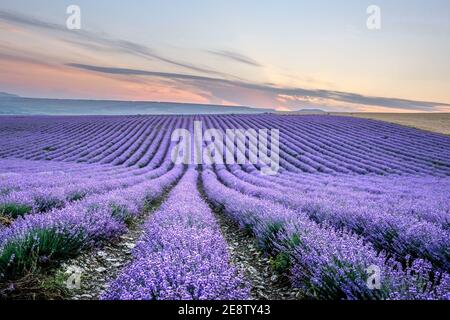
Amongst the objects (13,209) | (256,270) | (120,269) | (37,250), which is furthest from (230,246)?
(13,209)

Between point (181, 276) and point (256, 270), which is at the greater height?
point (181, 276)

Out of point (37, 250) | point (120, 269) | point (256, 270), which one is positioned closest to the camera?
point (37, 250)

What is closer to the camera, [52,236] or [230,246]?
[52,236]

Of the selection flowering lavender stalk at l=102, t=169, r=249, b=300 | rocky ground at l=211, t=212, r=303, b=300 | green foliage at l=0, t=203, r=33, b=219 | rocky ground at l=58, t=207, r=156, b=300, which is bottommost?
rocky ground at l=211, t=212, r=303, b=300

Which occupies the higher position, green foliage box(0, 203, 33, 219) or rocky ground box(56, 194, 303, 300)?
green foliage box(0, 203, 33, 219)

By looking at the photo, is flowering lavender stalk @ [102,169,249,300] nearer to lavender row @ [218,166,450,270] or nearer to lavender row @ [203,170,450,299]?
lavender row @ [203,170,450,299]

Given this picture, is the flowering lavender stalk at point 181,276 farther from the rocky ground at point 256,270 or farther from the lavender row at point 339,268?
the lavender row at point 339,268

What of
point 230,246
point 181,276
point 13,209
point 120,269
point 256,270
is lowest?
point 230,246

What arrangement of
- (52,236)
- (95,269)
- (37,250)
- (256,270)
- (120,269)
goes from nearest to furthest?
(37,250) → (52,236) → (95,269) → (120,269) → (256,270)

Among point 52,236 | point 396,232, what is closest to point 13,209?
point 52,236

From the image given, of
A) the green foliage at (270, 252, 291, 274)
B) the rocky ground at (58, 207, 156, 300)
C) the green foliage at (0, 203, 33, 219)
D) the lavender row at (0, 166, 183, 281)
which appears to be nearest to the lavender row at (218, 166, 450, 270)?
the green foliage at (270, 252, 291, 274)

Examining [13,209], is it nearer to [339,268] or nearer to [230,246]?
[230,246]
